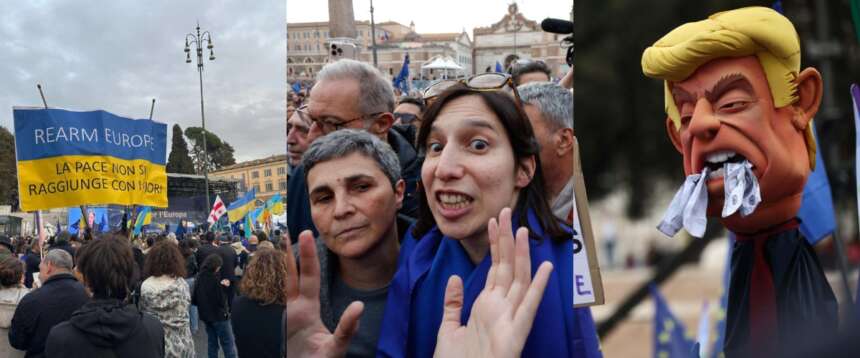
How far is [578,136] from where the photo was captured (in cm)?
155

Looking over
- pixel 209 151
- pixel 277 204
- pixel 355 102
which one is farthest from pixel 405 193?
pixel 209 151

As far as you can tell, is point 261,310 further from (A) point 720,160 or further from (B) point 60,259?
(A) point 720,160

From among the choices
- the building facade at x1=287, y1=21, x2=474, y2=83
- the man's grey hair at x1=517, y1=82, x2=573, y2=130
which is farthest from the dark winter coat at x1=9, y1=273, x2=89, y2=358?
the man's grey hair at x1=517, y1=82, x2=573, y2=130

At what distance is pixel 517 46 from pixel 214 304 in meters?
3.65

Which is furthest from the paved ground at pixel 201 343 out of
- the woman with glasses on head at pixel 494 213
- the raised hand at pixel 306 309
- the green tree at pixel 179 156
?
the woman with glasses on head at pixel 494 213

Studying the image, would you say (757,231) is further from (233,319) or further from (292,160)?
(233,319)

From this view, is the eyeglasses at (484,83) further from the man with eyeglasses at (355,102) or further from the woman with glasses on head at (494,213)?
the man with eyeglasses at (355,102)

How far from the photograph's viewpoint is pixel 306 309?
1.96 metres

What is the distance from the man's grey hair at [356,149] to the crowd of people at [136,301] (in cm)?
90

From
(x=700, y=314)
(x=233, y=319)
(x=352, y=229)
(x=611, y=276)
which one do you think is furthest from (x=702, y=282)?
(x=233, y=319)

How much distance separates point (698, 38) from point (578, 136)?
258 millimetres

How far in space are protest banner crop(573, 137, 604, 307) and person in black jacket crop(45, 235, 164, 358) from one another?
238 cm

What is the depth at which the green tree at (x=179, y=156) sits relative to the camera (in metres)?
3.56

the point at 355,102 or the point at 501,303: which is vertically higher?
the point at 355,102
